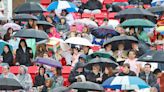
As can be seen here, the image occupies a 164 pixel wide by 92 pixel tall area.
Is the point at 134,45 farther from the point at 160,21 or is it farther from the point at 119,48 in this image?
the point at 160,21

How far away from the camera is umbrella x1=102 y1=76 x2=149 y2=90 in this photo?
15.4 metres

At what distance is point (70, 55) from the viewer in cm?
2022

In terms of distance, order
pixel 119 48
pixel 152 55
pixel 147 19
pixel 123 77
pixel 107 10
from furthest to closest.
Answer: pixel 107 10 → pixel 147 19 → pixel 119 48 → pixel 152 55 → pixel 123 77

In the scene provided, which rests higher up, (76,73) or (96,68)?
(96,68)

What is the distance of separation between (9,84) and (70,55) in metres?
4.84

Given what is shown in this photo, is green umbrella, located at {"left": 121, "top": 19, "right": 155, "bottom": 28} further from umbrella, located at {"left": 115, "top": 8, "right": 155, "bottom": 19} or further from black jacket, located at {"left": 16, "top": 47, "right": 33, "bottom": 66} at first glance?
black jacket, located at {"left": 16, "top": 47, "right": 33, "bottom": 66}

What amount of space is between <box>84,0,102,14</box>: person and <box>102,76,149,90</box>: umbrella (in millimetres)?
12044

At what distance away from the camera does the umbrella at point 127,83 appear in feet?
50.6

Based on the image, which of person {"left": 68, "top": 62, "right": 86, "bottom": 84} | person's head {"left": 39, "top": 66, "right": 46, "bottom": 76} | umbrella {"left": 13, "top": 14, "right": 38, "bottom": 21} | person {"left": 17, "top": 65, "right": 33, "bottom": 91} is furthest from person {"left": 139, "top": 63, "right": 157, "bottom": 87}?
umbrella {"left": 13, "top": 14, "right": 38, "bottom": 21}

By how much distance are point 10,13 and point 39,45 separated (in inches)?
325

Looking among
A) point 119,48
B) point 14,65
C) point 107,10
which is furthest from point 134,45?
point 107,10

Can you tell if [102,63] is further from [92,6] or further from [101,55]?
[92,6]

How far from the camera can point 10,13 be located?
28.6 metres

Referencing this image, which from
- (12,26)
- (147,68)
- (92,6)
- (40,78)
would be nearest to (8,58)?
(40,78)
